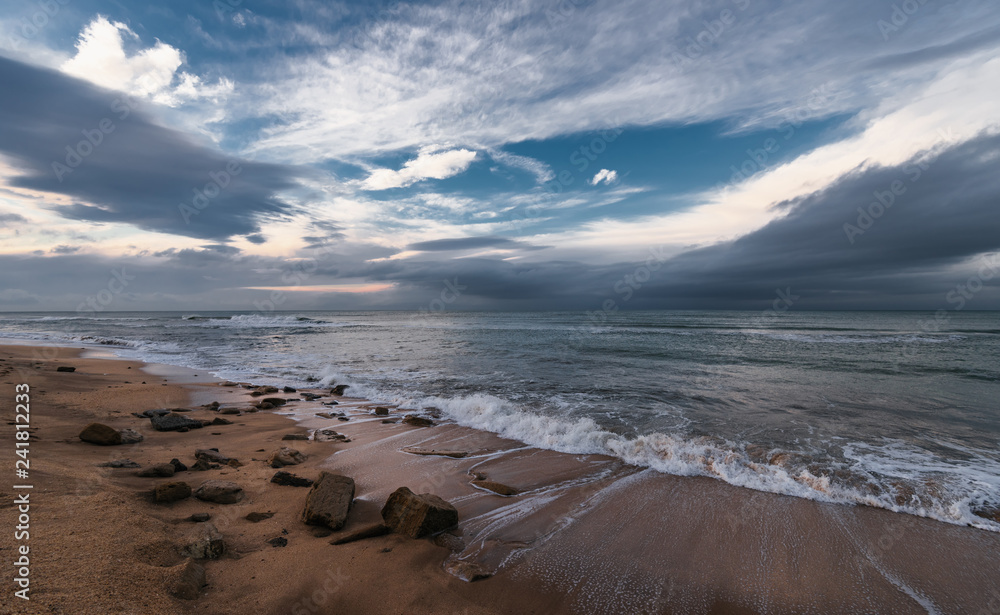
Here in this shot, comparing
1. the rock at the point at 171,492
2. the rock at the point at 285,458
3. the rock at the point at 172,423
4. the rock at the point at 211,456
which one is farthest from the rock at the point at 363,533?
the rock at the point at 172,423

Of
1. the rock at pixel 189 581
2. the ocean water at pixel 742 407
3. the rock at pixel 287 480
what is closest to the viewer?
the rock at pixel 189 581

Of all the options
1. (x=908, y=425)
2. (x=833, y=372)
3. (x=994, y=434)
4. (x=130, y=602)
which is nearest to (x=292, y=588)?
(x=130, y=602)

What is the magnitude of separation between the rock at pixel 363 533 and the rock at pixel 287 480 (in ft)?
5.37

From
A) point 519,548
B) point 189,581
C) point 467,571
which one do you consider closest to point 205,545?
point 189,581

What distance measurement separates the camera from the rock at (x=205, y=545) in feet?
11.6

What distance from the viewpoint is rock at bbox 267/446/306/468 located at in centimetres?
618

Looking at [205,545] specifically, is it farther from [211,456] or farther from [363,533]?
[211,456]

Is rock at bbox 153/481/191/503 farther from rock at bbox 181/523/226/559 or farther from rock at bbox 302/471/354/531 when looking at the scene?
rock at bbox 302/471/354/531

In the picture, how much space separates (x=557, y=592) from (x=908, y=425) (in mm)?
9943

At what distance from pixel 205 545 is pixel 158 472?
8.27 ft

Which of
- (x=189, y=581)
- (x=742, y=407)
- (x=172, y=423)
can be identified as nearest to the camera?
(x=189, y=581)

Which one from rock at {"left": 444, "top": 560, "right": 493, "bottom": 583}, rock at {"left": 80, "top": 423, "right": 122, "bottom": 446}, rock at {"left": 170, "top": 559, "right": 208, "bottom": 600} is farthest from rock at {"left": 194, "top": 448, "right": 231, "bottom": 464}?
rock at {"left": 444, "top": 560, "right": 493, "bottom": 583}

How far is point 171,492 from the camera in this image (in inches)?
178

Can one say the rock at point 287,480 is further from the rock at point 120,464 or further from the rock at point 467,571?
the rock at point 467,571
